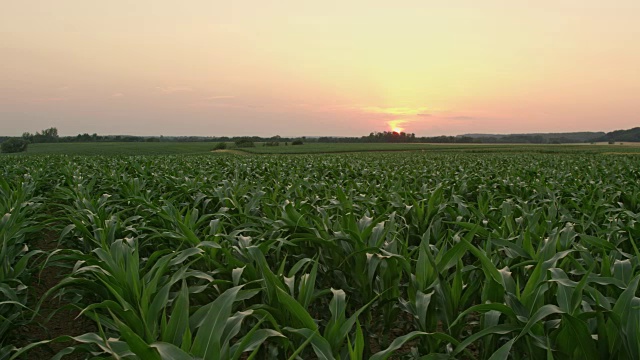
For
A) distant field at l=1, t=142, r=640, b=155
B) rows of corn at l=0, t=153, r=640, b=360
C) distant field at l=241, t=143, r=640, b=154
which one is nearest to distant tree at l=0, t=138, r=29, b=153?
distant field at l=1, t=142, r=640, b=155

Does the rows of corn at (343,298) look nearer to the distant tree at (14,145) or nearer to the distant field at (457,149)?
the distant field at (457,149)

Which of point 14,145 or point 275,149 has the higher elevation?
point 14,145

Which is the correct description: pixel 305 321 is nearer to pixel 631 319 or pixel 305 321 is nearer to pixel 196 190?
pixel 631 319

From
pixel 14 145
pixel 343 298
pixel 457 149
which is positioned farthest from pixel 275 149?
pixel 343 298

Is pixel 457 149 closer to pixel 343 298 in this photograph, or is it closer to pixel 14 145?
pixel 343 298

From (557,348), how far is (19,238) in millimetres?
4621

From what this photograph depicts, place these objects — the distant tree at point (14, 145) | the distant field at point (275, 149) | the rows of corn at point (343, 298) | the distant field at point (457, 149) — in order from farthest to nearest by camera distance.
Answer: the distant tree at point (14, 145) < the distant field at point (457, 149) < the distant field at point (275, 149) < the rows of corn at point (343, 298)

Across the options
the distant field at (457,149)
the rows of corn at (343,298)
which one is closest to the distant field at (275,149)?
the distant field at (457,149)

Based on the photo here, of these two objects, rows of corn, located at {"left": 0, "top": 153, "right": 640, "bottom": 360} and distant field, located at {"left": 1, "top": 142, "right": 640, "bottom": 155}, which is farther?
distant field, located at {"left": 1, "top": 142, "right": 640, "bottom": 155}

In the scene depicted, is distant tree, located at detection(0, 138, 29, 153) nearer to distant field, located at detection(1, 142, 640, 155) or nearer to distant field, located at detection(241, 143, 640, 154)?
distant field, located at detection(1, 142, 640, 155)

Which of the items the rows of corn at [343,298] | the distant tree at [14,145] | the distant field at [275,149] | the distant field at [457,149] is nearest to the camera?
the rows of corn at [343,298]

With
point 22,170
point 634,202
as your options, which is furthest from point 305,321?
point 22,170

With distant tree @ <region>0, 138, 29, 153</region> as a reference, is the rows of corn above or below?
below

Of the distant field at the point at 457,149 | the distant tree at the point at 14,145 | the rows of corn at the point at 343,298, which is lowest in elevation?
the rows of corn at the point at 343,298
